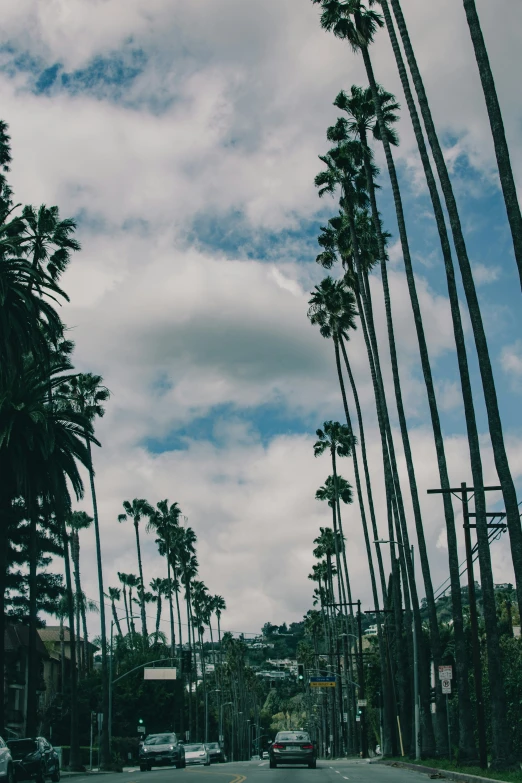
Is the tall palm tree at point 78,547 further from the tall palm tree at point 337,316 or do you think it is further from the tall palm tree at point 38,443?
the tall palm tree at point 337,316

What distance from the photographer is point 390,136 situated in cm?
4197

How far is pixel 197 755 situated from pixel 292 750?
20051 millimetres

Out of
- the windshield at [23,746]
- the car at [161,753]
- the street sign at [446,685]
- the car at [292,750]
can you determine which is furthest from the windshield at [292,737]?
the windshield at [23,746]

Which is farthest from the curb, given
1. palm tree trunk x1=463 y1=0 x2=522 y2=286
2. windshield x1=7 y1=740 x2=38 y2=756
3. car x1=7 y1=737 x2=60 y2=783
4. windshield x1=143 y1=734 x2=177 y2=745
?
windshield x1=143 y1=734 x2=177 y2=745

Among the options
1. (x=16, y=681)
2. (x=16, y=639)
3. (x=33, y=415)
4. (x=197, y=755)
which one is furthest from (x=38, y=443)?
(x=16, y=639)

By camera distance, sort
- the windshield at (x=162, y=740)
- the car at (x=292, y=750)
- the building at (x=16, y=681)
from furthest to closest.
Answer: the building at (x=16, y=681) < the windshield at (x=162, y=740) < the car at (x=292, y=750)

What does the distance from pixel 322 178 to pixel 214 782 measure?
30.0m

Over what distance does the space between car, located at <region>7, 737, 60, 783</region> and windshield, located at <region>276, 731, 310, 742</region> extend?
41.6 ft

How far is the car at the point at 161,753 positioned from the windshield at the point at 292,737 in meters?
8.13

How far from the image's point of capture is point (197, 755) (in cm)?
5900

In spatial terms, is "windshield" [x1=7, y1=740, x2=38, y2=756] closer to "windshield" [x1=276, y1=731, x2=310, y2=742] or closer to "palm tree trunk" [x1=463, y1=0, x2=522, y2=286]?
"windshield" [x1=276, y1=731, x2=310, y2=742]

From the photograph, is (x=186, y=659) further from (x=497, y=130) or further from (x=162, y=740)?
(x=497, y=130)

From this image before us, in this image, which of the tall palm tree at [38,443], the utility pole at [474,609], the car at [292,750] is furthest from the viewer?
the car at [292,750]

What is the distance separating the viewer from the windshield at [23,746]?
29916 mm
